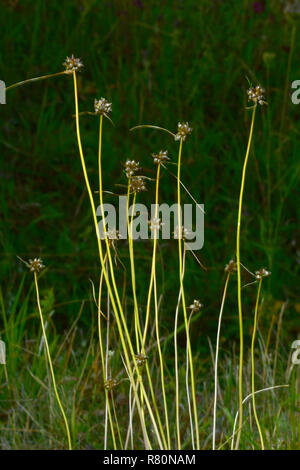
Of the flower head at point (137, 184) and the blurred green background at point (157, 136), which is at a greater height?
the blurred green background at point (157, 136)

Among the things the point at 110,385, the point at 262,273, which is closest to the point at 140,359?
the point at 110,385

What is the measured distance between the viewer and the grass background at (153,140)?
322 cm

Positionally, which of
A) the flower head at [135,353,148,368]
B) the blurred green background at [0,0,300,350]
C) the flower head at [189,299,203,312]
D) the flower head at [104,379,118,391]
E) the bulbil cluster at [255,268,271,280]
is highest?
the blurred green background at [0,0,300,350]

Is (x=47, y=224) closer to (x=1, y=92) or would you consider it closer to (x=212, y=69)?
(x=1, y=92)

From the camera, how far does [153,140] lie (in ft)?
12.8

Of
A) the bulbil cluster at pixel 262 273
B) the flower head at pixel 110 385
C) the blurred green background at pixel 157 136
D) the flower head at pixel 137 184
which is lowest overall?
the flower head at pixel 110 385

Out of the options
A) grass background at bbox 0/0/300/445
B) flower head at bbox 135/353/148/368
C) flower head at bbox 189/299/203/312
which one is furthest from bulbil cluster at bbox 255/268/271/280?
grass background at bbox 0/0/300/445

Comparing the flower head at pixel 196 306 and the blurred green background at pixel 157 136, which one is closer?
the flower head at pixel 196 306

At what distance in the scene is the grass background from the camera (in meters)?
3.22

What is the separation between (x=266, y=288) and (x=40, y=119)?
1.47 m

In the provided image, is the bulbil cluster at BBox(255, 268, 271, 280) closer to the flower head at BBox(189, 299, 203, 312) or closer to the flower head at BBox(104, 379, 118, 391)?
the flower head at BBox(189, 299, 203, 312)

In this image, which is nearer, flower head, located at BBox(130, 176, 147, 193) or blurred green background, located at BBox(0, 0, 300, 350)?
flower head, located at BBox(130, 176, 147, 193)

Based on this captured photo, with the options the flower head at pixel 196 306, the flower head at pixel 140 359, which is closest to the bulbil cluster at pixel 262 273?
the flower head at pixel 196 306

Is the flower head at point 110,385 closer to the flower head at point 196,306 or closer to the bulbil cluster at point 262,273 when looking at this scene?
the flower head at point 196,306
